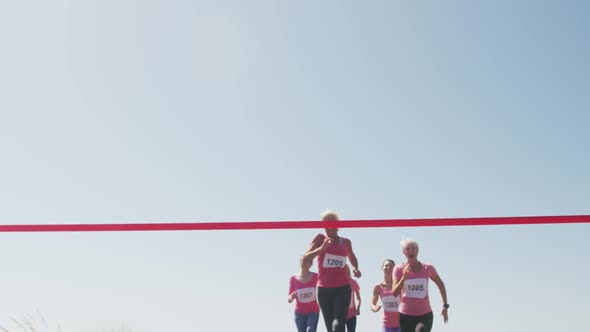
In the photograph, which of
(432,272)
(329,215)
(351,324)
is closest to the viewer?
(329,215)

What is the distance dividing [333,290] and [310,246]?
0.59m

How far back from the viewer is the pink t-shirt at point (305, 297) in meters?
9.85

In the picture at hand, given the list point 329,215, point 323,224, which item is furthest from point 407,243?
point 323,224

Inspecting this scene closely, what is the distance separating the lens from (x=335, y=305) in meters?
6.88

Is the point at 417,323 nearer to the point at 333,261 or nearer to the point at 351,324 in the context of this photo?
the point at 333,261

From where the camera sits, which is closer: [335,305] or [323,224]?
[323,224]

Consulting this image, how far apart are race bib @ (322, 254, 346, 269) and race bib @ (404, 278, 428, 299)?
98 centimetres

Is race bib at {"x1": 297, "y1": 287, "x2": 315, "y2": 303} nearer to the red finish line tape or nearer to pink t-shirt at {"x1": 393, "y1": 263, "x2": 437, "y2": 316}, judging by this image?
pink t-shirt at {"x1": 393, "y1": 263, "x2": 437, "y2": 316}

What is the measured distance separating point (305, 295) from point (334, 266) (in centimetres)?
314

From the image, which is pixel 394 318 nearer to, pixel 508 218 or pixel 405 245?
pixel 405 245

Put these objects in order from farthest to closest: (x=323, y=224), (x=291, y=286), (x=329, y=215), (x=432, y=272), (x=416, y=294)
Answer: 1. (x=291, y=286)
2. (x=432, y=272)
3. (x=416, y=294)
4. (x=329, y=215)
5. (x=323, y=224)

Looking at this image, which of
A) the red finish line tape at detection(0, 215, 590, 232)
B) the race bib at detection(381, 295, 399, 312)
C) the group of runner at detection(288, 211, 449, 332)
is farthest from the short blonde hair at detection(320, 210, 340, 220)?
the race bib at detection(381, 295, 399, 312)

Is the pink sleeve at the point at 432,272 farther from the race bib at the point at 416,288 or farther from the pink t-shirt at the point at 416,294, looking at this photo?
the race bib at the point at 416,288

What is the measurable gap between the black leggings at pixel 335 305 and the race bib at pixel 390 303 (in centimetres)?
278
